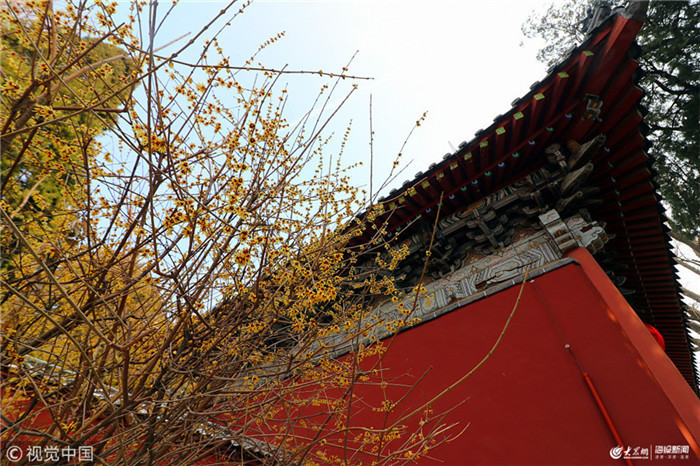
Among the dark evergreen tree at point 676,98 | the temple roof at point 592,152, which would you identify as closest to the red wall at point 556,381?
the temple roof at point 592,152

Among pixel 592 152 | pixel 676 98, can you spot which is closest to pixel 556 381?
pixel 592 152

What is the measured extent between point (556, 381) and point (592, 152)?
7.27 ft

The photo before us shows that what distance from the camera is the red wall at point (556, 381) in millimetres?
2395

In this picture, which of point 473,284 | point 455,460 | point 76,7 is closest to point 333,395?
point 455,460

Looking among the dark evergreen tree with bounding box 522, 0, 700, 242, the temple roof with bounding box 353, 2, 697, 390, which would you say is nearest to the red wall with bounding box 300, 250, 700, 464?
the temple roof with bounding box 353, 2, 697, 390

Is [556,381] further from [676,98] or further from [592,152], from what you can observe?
[676,98]

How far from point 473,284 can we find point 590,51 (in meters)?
2.43

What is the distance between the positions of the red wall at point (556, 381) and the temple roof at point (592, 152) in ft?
3.67

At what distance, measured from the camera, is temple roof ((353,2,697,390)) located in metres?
2.90

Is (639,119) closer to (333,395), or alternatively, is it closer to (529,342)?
(529,342)

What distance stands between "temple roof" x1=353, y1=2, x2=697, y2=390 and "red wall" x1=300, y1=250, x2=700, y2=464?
1119 millimetres

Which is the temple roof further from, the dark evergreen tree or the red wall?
the dark evergreen tree

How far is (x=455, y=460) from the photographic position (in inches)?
111

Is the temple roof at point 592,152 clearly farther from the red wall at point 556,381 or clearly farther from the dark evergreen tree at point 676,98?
the dark evergreen tree at point 676,98
